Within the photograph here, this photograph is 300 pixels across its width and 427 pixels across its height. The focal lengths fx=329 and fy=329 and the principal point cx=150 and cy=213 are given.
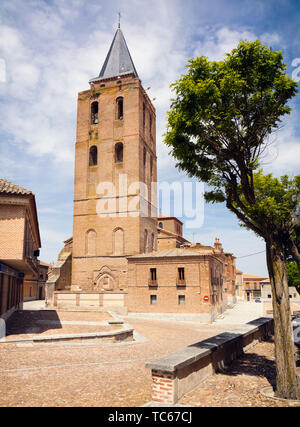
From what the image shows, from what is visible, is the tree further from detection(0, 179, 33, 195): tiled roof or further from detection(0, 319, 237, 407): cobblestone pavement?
detection(0, 179, 33, 195): tiled roof

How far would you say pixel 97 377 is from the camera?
892cm

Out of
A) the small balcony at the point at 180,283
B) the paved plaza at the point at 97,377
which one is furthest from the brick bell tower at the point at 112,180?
the paved plaza at the point at 97,377

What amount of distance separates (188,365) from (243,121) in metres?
6.01

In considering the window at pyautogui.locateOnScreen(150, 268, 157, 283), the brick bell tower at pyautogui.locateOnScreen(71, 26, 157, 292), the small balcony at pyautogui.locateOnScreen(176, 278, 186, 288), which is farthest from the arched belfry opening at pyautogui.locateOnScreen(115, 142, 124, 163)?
the small balcony at pyautogui.locateOnScreen(176, 278, 186, 288)

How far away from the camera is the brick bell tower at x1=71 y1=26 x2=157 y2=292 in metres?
36.8

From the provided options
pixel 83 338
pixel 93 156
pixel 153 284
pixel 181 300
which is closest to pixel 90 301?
pixel 153 284

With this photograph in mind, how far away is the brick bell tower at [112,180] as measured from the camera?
3684 cm

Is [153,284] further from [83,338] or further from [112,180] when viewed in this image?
[83,338]

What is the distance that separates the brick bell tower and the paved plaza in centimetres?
2320

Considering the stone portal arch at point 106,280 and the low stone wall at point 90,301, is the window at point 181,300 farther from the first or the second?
the stone portal arch at point 106,280

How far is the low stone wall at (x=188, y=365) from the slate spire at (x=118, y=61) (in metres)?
38.4
